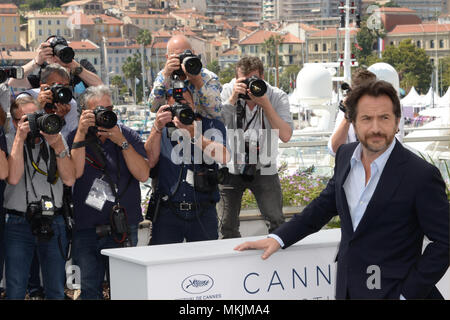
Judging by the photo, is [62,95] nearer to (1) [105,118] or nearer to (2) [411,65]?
(1) [105,118]

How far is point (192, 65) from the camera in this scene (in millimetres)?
3732

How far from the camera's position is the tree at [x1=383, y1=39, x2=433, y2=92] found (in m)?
68.9

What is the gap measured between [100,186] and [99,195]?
0.14ft

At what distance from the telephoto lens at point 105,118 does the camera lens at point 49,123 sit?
0.60 ft

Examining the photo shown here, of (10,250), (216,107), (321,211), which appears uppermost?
(216,107)

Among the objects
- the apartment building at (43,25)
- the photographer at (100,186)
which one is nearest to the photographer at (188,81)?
the photographer at (100,186)

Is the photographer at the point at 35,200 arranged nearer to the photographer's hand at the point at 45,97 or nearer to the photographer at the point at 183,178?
the photographer's hand at the point at 45,97

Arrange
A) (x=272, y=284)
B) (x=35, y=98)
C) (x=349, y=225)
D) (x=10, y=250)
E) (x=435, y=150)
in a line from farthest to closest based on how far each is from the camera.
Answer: (x=435, y=150) → (x=35, y=98) → (x=10, y=250) → (x=272, y=284) → (x=349, y=225)

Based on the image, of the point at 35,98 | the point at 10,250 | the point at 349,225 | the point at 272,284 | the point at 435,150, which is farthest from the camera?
the point at 435,150

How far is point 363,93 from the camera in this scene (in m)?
2.30

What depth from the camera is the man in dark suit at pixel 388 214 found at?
222 cm
